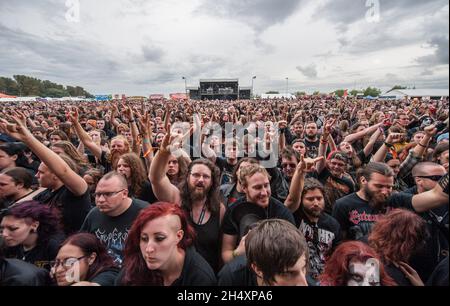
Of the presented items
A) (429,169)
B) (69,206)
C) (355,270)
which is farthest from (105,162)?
(429,169)

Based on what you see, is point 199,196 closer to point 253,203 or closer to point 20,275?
point 253,203

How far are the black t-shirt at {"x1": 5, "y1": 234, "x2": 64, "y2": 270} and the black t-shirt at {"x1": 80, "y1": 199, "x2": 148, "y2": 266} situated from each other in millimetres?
269

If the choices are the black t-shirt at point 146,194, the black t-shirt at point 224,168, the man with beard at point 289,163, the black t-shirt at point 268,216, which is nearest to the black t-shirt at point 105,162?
the black t-shirt at point 146,194

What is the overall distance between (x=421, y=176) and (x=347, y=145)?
6.20 ft

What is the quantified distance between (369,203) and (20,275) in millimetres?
3013

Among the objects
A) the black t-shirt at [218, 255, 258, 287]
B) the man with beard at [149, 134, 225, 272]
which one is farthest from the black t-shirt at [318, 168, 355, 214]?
the black t-shirt at [218, 255, 258, 287]

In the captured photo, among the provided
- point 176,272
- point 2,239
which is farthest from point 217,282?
point 2,239

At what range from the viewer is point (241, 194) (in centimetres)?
284

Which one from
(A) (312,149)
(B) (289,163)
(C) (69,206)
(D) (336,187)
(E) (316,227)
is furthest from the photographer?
(A) (312,149)

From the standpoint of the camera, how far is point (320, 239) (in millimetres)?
2289

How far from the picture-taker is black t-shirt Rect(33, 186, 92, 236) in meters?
2.46
